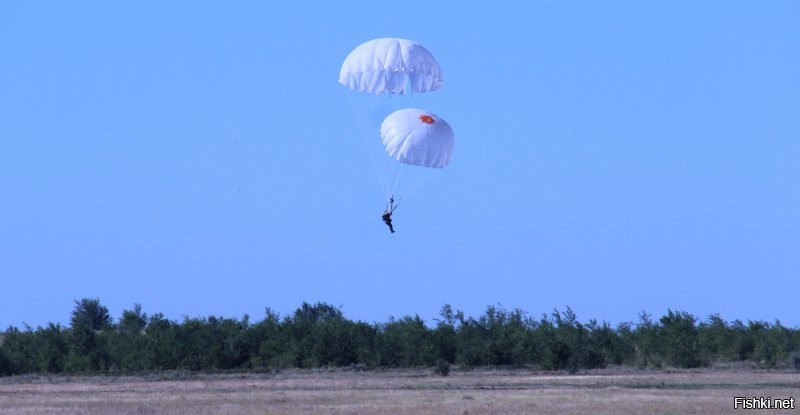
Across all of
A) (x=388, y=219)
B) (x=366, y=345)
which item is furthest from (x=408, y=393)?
(x=366, y=345)

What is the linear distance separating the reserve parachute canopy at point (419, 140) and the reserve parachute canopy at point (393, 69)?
1325 millimetres

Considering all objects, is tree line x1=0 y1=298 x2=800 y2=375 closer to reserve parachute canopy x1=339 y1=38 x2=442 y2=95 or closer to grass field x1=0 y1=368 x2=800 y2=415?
grass field x1=0 y1=368 x2=800 y2=415

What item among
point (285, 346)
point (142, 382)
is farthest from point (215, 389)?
point (285, 346)

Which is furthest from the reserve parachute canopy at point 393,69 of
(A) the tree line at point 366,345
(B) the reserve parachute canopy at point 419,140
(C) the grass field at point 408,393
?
(A) the tree line at point 366,345

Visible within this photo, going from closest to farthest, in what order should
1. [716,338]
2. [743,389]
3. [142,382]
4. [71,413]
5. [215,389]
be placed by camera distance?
[71,413] → [743,389] → [215,389] → [142,382] → [716,338]

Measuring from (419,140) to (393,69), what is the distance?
2308mm

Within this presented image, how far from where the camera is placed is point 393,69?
42625mm

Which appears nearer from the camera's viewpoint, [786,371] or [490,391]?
[490,391]

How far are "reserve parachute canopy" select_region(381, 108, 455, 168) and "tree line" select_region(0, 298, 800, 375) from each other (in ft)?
59.0

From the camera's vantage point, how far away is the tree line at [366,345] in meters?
61.8

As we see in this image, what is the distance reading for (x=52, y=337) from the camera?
2579 inches

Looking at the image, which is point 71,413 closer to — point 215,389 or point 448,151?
point 215,389

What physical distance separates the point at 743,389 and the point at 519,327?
2780 cm

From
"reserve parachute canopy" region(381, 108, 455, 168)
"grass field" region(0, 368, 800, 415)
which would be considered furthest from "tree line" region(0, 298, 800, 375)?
"reserve parachute canopy" region(381, 108, 455, 168)
